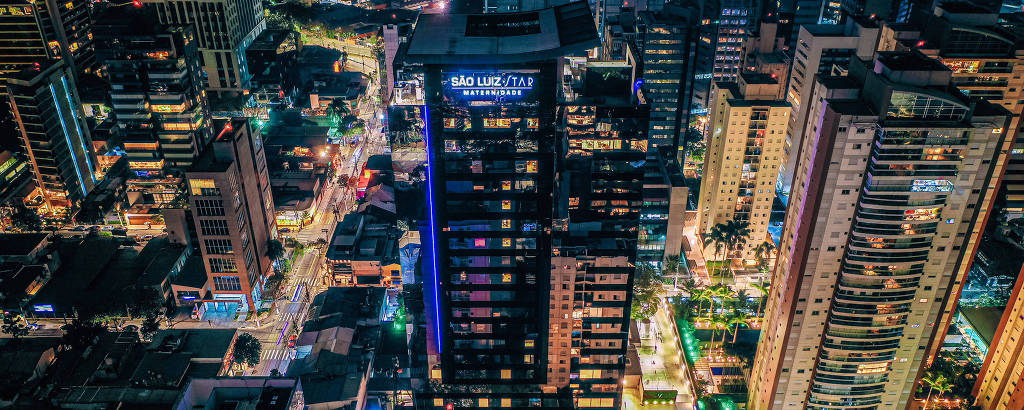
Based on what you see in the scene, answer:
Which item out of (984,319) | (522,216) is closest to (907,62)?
(522,216)

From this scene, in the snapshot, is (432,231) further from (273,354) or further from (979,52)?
(979,52)

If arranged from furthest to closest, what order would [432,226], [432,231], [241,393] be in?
[241,393] < [432,231] < [432,226]

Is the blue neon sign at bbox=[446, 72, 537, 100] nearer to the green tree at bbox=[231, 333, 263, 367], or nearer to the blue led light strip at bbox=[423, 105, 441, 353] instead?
the blue led light strip at bbox=[423, 105, 441, 353]

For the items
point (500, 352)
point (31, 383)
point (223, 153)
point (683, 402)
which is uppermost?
point (223, 153)

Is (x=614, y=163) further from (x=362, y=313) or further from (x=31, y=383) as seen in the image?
(x=31, y=383)

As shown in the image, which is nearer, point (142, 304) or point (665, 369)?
point (665, 369)

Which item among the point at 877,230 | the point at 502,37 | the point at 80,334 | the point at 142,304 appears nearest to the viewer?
the point at 502,37

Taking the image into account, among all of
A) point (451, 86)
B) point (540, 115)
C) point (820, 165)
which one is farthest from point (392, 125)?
point (820, 165)
